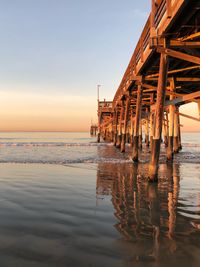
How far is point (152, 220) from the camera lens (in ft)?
15.7

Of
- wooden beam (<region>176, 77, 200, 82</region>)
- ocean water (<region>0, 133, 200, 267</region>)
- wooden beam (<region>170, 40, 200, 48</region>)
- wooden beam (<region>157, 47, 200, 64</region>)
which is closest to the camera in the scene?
ocean water (<region>0, 133, 200, 267</region>)

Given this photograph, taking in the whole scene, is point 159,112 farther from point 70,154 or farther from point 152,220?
point 70,154

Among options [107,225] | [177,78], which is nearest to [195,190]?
[107,225]

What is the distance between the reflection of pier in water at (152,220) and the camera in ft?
11.3

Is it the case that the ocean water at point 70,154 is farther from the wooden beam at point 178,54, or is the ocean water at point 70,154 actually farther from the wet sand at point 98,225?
the wooden beam at point 178,54

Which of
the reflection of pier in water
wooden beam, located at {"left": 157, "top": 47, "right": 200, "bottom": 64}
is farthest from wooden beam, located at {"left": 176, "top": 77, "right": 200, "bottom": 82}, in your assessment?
the reflection of pier in water

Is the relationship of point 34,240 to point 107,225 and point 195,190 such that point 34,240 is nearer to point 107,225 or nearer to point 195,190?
point 107,225

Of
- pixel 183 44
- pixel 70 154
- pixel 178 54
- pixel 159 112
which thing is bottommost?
pixel 70 154

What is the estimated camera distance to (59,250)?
11.2ft

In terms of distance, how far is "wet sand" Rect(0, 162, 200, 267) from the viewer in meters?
Answer: 3.24

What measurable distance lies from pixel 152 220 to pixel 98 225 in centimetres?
105

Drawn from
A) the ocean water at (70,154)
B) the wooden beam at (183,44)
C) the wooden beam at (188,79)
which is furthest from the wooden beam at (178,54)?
the ocean water at (70,154)

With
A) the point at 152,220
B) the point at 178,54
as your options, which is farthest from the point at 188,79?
the point at 152,220

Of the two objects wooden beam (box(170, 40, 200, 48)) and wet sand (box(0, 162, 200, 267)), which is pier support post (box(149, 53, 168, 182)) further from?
wet sand (box(0, 162, 200, 267))
